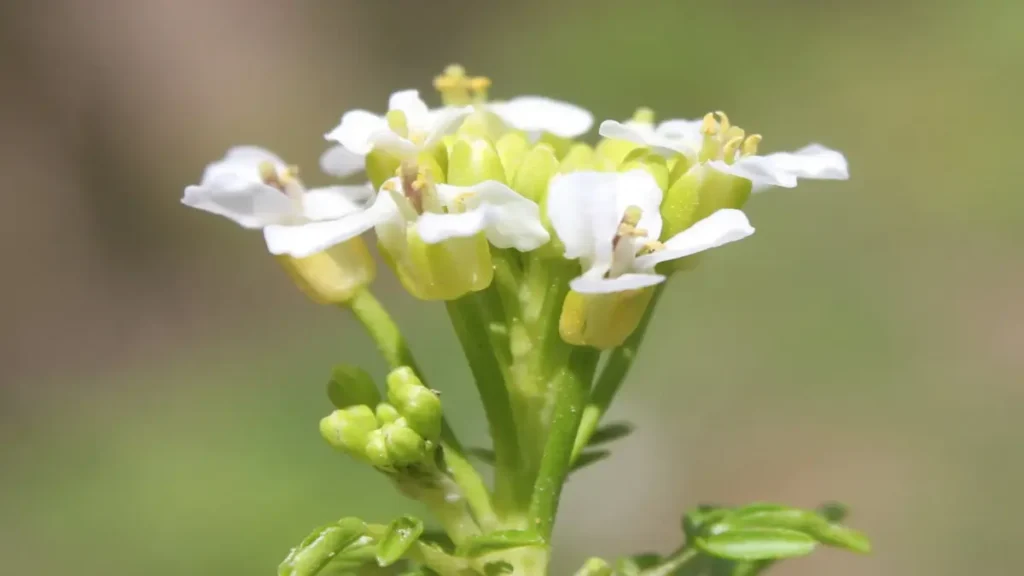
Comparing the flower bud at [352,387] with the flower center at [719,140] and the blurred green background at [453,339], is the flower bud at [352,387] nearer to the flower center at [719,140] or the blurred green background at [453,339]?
the flower center at [719,140]

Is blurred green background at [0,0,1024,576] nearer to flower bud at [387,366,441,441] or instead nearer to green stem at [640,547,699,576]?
green stem at [640,547,699,576]

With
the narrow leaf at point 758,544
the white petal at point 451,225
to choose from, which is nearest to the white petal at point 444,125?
the white petal at point 451,225

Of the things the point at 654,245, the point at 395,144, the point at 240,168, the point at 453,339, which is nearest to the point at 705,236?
the point at 654,245

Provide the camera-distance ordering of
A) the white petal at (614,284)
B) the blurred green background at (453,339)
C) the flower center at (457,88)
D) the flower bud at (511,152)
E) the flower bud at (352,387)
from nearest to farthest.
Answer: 1. the white petal at (614,284)
2. the flower bud at (352,387)
3. the flower bud at (511,152)
4. the flower center at (457,88)
5. the blurred green background at (453,339)

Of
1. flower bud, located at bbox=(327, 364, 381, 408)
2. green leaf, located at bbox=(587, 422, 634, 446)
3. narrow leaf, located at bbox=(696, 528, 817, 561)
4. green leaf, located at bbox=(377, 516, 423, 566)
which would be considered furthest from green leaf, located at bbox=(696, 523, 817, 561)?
flower bud, located at bbox=(327, 364, 381, 408)

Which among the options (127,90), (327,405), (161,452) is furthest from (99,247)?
(327,405)

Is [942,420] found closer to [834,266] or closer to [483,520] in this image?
[834,266]
